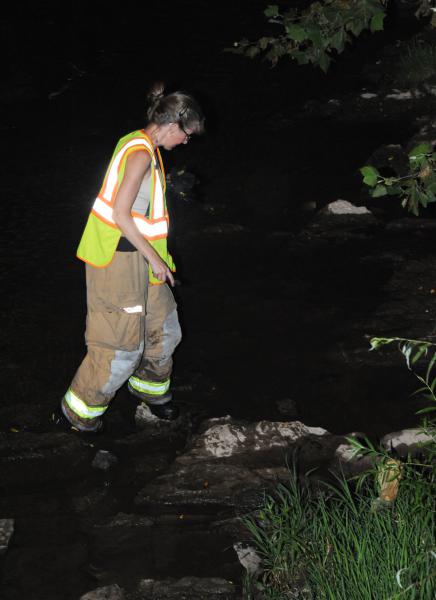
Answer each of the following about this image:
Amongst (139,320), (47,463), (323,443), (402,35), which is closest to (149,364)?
(139,320)

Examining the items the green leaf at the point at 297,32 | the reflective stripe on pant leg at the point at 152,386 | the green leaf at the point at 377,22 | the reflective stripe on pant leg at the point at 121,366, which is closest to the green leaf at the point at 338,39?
the green leaf at the point at 297,32

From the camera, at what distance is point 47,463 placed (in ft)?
14.3

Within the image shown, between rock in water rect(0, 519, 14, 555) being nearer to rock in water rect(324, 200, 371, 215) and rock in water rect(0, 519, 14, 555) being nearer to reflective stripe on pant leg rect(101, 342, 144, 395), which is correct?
reflective stripe on pant leg rect(101, 342, 144, 395)

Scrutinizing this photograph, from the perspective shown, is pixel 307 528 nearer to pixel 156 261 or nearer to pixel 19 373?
pixel 156 261

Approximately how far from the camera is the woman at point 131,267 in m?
3.88

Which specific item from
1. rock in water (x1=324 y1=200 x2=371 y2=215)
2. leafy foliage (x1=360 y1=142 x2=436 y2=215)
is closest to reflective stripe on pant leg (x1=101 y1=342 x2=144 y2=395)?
leafy foliage (x1=360 y1=142 x2=436 y2=215)

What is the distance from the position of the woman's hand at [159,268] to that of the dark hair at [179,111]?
0.64 metres

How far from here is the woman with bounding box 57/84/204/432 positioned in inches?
153

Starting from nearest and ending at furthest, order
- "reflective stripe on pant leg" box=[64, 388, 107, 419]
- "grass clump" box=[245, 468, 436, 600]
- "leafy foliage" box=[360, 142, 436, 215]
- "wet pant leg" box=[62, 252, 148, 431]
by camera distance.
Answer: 1. "grass clump" box=[245, 468, 436, 600]
2. "leafy foliage" box=[360, 142, 436, 215]
3. "wet pant leg" box=[62, 252, 148, 431]
4. "reflective stripe on pant leg" box=[64, 388, 107, 419]

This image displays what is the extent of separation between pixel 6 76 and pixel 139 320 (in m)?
9.19

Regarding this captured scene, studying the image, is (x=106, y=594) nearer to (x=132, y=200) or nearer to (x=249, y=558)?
(x=249, y=558)

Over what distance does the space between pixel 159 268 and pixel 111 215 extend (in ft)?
1.14

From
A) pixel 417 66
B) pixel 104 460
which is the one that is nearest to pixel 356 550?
pixel 104 460

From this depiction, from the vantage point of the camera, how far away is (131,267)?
4125 mm
